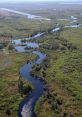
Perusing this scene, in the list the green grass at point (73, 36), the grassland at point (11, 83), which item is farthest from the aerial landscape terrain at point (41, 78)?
the green grass at point (73, 36)

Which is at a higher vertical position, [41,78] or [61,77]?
[61,77]

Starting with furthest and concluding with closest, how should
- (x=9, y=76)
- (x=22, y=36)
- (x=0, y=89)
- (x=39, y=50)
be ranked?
(x=22, y=36), (x=39, y=50), (x=9, y=76), (x=0, y=89)

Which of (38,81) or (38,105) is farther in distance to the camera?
(38,81)

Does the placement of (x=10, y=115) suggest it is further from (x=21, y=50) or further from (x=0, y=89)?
(x=21, y=50)

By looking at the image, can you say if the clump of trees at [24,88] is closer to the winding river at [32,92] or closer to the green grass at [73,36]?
the winding river at [32,92]

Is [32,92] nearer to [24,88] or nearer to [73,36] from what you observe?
[24,88]

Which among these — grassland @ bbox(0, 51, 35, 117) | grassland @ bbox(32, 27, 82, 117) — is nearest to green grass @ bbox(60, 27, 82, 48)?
grassland @ bbox(32, 27, 82, 117)

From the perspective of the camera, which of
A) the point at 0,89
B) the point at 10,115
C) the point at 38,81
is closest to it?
the point at 10,115

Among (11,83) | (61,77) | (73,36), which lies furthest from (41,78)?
(73,36)

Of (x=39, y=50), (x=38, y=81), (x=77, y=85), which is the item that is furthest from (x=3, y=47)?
(x=77, y=85)

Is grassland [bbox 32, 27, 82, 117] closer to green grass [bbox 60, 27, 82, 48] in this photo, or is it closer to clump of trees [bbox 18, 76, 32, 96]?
green grass [bbox 60, 27, 82, 48]
